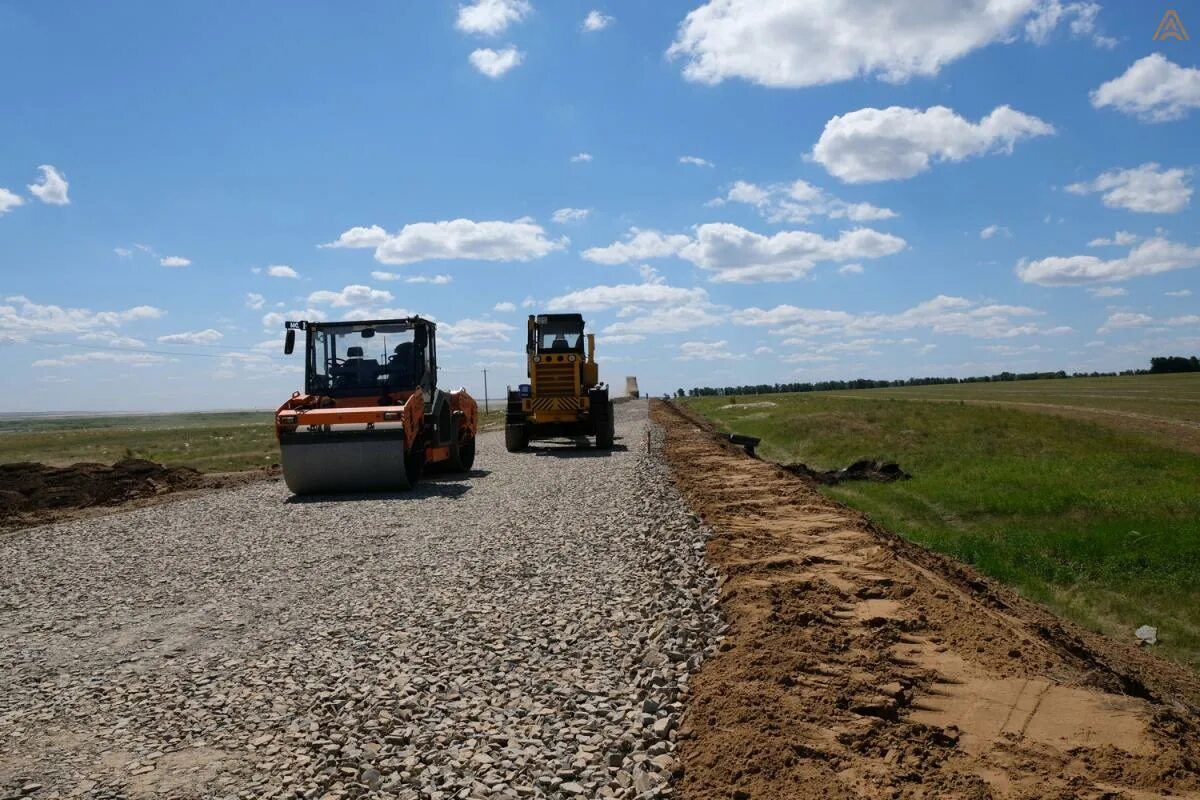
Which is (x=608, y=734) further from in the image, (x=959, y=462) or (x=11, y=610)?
(x=959, y=462)

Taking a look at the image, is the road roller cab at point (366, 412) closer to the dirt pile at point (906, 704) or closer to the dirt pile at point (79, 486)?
the dirt pile at point (79, 486)

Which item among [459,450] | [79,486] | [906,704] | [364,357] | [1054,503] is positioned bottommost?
[1054,503]

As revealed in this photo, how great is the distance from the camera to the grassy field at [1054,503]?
12.7 metres

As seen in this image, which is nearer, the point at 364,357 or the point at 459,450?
the point at 364,357

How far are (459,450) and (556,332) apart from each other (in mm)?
7143

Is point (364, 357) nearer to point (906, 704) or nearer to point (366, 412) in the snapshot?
point (366, 412)

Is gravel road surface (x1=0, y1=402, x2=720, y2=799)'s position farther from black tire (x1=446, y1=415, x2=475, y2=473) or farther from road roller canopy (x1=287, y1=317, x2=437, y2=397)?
black tire (x1=446, y1=415, x2=475, y2=473)

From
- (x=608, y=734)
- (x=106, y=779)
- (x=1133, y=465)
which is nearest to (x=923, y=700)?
(x=608, y=734)

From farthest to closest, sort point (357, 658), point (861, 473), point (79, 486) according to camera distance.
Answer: point (861, 473), point (79, 486), point (357, 658)

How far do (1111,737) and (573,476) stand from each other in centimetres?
1458

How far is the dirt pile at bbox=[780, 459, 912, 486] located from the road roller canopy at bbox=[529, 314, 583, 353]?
7305 mm

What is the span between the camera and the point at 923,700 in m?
5.25

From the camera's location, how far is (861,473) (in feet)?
81.6

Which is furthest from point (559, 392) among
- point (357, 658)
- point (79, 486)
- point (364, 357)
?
point (357, 658)
